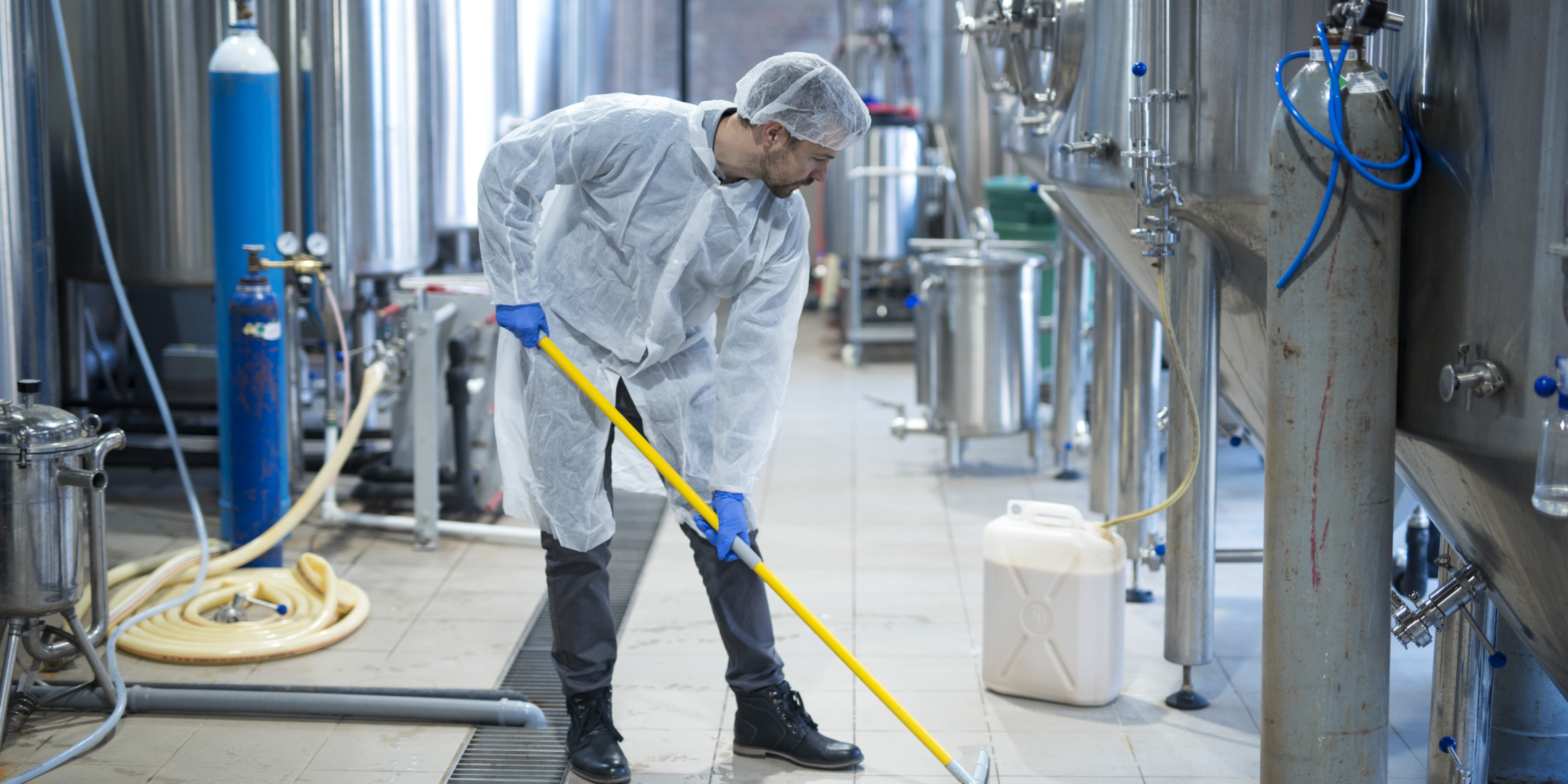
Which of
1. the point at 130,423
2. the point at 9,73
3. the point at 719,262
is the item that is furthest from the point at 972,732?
the point at 130,423

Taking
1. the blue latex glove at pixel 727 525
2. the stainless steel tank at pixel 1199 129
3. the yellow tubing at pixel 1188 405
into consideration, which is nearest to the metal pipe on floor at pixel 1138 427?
the stainless steel tank at pixel 1199 129

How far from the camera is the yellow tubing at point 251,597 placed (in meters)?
2.88

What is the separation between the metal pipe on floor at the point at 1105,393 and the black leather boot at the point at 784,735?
4.98 ft

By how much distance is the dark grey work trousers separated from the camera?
236 cm

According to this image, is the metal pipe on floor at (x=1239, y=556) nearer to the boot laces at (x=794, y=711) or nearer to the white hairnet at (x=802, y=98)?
the boot laces at (x=794, y=711)

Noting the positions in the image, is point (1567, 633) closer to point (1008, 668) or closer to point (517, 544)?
point (1008, 668)

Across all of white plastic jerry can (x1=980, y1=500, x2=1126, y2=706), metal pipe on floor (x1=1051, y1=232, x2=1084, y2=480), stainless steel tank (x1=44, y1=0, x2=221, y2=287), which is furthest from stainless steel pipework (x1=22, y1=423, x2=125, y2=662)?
metal pipe on floor (x1=1051, y1=232, x2=1084, y2=480)

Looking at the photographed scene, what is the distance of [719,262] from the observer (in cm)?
226

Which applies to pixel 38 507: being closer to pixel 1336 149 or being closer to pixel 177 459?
pixel 177 459

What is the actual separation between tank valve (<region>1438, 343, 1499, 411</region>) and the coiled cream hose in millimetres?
2282

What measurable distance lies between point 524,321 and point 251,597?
133cm

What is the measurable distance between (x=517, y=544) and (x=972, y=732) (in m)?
1.64

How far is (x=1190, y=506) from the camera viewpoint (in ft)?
8.26

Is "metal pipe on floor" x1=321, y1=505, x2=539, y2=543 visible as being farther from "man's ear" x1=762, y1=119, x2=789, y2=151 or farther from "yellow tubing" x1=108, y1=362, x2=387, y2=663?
"man's ear" x1=762, y1=119, x2=789, y2=151
